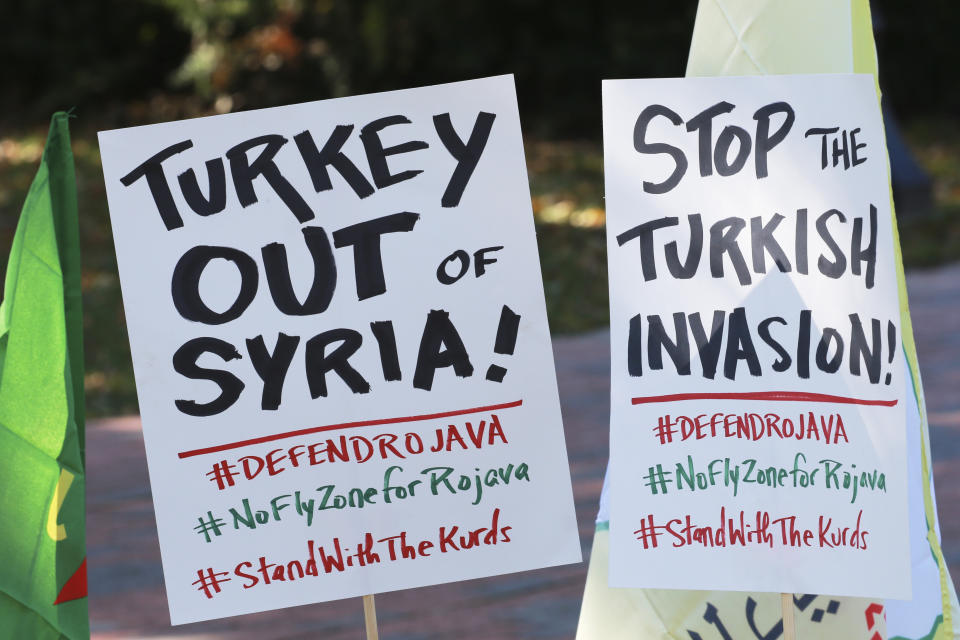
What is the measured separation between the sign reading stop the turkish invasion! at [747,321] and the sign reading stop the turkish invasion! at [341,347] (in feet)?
0.58

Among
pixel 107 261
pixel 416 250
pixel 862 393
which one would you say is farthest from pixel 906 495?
pixel 107 261

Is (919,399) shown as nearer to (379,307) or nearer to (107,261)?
(379,307)

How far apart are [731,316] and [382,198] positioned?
65 cm

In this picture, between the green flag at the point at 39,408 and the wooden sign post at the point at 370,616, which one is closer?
the green flag at the point at 39,408

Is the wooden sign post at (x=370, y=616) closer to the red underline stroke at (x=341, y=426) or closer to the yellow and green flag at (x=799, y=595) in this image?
the red underline stroke at (x=341, y=426)

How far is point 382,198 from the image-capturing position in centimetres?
228

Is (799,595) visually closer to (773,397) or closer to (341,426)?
(773,397)

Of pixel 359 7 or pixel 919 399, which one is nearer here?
pixel 919 399

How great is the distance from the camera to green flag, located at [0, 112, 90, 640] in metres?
2.15

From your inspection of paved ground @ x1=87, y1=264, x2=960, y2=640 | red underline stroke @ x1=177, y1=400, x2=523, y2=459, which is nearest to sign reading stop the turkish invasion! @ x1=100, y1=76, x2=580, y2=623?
red underline stroke @ x1=177, y1=400, x2=523, y2=459

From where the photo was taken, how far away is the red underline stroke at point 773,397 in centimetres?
233

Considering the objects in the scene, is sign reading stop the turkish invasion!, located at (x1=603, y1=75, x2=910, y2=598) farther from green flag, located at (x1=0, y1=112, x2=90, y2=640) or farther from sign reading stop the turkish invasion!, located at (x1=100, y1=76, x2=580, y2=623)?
green flag, located at (x1=0, y1=112, x2=90, y2=640)

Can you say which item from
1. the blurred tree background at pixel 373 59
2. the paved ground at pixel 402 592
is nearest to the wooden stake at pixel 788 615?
the paved ground at pixel 402 592

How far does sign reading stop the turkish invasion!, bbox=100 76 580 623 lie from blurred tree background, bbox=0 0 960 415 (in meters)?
9.33
